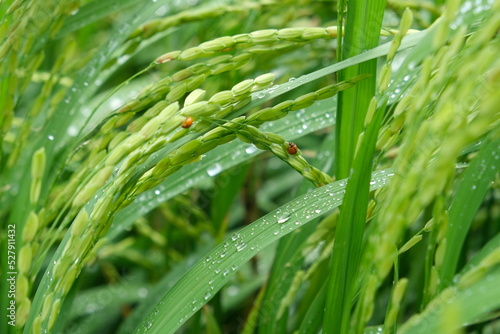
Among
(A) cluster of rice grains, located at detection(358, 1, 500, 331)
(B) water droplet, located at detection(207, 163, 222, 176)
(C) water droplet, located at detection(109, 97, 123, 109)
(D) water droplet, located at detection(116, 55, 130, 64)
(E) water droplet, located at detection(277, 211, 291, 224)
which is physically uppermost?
(C) water droplet, located at detection(109, 97, 123, 109)

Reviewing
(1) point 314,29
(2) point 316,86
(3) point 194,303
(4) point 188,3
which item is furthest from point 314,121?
(4) point 188,3

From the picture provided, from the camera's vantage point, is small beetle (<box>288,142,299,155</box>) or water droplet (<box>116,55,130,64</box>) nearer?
small beetle (<box>288,142,299,155</box>)

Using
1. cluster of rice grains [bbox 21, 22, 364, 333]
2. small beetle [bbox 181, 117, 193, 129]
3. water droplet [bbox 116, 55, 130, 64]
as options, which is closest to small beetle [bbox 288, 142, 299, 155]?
cluster of rice grains [bbox 21, 22, 364, 333]

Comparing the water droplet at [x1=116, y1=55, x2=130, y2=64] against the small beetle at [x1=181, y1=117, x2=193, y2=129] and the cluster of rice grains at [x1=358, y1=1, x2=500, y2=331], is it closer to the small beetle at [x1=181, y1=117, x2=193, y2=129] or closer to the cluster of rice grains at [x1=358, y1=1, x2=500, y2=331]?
the small beetle at [x1=181, y1=117, x2=193, y2=129]

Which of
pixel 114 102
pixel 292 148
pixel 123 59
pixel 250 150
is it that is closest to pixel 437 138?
pixel 292 148

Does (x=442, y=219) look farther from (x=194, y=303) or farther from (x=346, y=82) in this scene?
(x=194, y=303)

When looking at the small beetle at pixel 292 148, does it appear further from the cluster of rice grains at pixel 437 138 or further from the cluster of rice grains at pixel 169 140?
the cluster of rice grains at pixel 437 138
